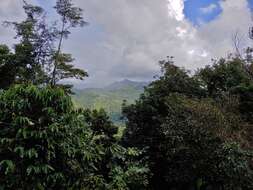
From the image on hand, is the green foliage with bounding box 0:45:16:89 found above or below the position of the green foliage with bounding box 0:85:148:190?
above

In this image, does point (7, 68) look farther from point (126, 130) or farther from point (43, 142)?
point (43, 142)

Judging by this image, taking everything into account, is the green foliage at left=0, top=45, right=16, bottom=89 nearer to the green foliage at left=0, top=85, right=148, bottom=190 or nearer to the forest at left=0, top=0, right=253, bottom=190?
the forest at left=0, top=0, right=253, bottom=190

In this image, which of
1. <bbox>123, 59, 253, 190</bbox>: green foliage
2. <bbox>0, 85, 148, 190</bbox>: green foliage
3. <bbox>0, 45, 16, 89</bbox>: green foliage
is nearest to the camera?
<bbox>0, 85, 148, 190</bbox>: green foliage

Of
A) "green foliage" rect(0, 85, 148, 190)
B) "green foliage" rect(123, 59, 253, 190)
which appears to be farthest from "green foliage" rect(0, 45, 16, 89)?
"green foliage" rect(0, 85, 148, 190)

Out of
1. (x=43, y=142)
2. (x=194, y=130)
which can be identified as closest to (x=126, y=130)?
(x=194, y=130)

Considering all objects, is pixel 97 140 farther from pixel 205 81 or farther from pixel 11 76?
pixel 11 76

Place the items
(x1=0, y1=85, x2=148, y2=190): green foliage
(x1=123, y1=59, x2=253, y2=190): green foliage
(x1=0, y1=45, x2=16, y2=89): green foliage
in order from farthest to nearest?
(x1=0, y1=45, x2=16, y2=89): green foliage < (x1=123, y1=59, x2=253, y2=190): green foliage < (x1=0, y1=85, x2=148, y2=190): green foliage

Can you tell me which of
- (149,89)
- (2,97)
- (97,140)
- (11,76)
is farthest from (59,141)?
(11,76)

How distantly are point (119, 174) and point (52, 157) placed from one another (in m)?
1.88

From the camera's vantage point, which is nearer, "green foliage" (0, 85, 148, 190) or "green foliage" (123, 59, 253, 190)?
"green foliage" (0, 85, 148, 190)

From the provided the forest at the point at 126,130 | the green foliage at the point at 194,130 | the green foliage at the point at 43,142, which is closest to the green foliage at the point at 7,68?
the forest at the point at 126,130

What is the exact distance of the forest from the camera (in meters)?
4.96

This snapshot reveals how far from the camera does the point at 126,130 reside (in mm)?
23875

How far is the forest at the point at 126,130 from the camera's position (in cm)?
496
